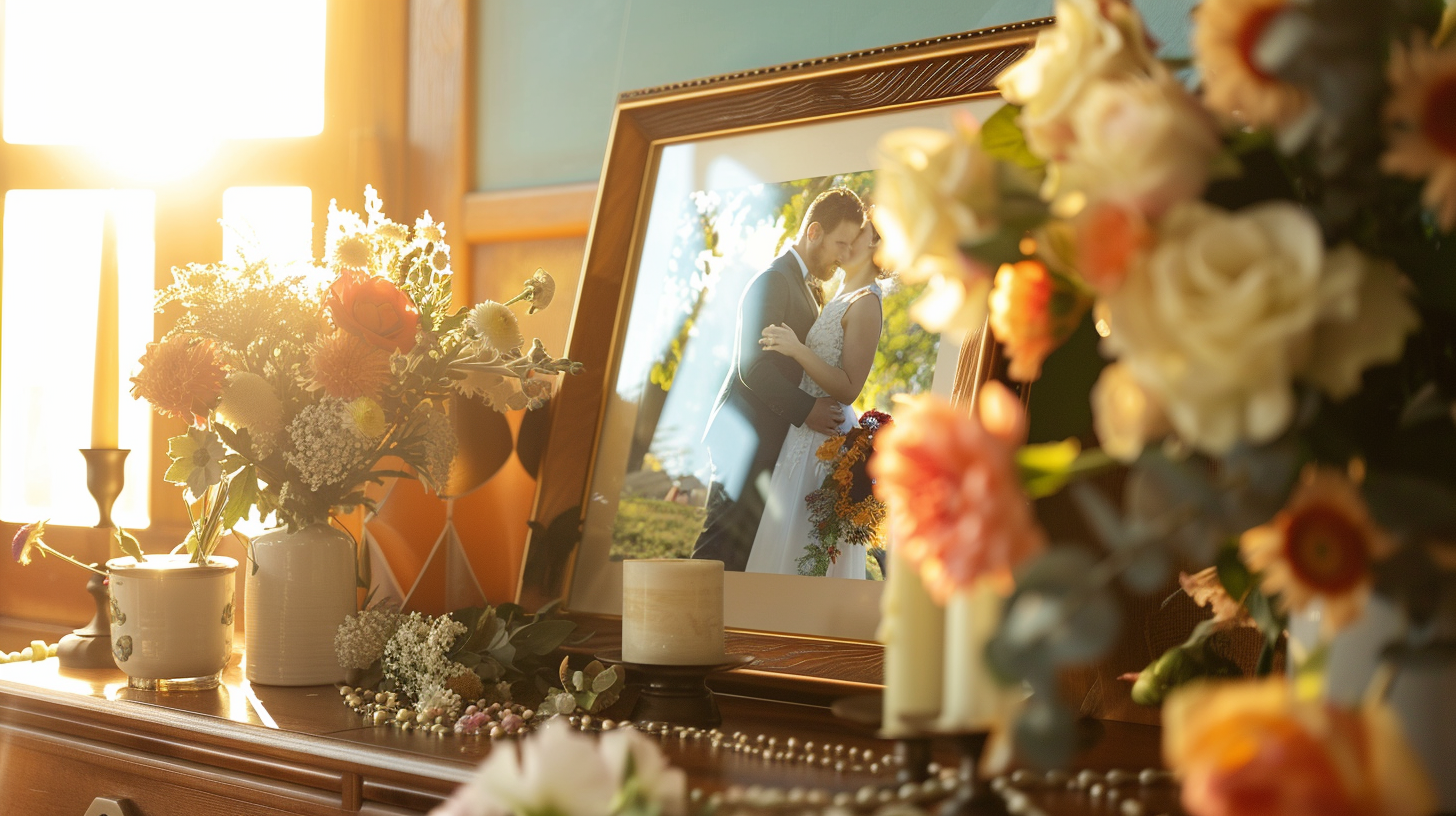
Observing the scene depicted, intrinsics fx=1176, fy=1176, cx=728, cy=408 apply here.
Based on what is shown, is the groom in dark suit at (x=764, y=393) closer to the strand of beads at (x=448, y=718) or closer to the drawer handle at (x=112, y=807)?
the strand of beads at (x=448, y=718)

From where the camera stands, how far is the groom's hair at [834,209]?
119cm

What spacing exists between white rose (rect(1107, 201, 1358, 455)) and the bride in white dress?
0.68 metres

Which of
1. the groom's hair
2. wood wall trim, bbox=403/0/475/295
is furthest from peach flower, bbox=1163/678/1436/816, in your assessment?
wood wall trim, bbox=403/0/475/295

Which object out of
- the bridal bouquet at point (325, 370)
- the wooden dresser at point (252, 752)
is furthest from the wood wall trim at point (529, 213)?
the wooden dresser at point (252, 752)

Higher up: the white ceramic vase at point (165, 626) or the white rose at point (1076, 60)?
the white rose at point (1076, 60)

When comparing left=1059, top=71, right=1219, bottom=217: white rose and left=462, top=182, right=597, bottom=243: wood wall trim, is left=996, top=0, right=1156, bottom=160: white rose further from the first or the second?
left=462, top=182, right=597, bottom=243: wood wall trim

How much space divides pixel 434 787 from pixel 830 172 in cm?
70

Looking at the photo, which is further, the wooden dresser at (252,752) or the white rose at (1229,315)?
the wooden dresser at (252,752)

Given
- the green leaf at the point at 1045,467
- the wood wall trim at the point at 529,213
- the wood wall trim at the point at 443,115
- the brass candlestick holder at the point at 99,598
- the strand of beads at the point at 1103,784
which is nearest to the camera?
the green leaf at the point at 1045,467

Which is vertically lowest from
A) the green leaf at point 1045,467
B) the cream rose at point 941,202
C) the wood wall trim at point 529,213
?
the green leaf at point 1045,467

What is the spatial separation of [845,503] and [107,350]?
3.15 ft

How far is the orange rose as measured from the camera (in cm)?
119

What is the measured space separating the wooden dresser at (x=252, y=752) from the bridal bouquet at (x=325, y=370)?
206 mm

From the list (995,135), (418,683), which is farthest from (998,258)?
(418,683)
